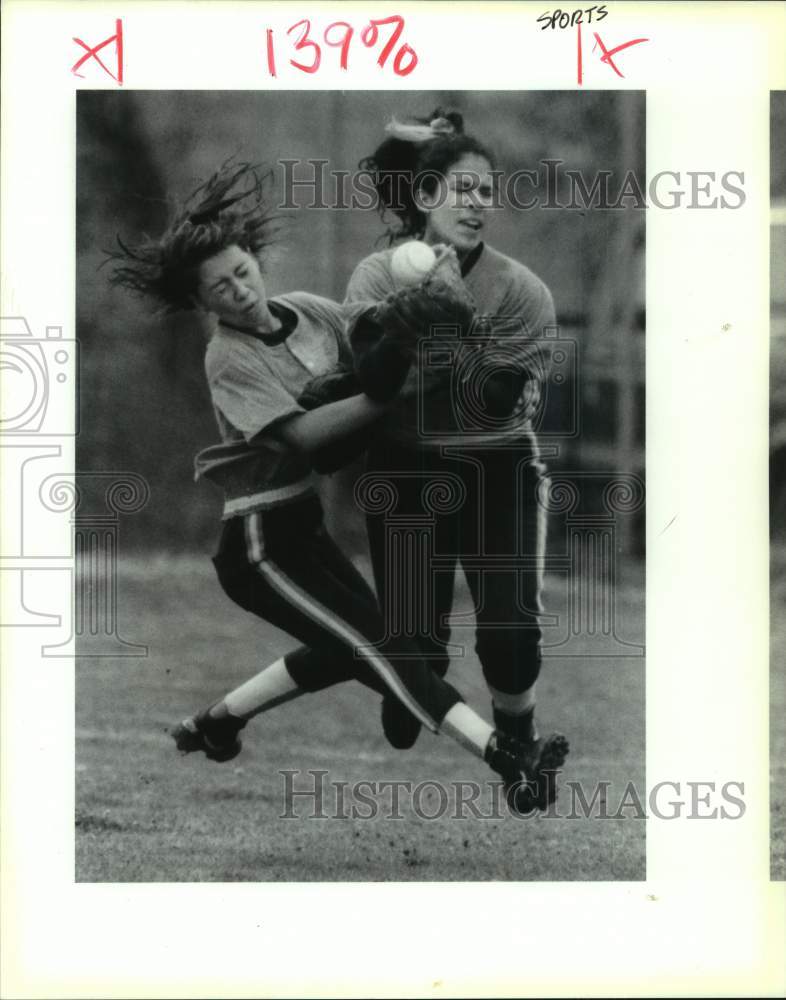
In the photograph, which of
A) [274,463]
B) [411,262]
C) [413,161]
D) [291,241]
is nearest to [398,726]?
[274,463]

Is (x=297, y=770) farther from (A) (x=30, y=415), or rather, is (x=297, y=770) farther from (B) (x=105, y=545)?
(A) (x=30, y=415)

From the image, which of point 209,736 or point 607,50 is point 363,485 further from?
point 607,50

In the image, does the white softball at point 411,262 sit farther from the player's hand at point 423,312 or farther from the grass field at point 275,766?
the grass field at point 275,766

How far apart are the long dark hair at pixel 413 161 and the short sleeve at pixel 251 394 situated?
23.3 inches

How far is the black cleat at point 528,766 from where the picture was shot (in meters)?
4.65

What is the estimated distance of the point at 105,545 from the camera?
464 cm

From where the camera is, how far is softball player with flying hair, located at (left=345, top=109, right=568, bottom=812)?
15.1 feet

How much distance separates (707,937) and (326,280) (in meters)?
2.40

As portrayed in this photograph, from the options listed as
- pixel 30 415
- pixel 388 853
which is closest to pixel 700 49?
pixel 30 415

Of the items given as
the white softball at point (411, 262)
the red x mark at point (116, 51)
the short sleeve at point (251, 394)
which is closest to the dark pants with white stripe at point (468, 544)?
the short sleeve at point (251, 394)

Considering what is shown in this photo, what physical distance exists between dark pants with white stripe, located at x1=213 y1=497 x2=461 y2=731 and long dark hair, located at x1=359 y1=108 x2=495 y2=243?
951 millimetres

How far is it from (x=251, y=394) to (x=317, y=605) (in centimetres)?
71

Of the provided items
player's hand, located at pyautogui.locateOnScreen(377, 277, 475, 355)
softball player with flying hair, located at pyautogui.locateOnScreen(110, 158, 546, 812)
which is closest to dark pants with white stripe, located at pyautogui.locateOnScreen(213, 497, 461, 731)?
softball player with flying hair, located at pyautogui.locateOnScreen(110, 158, 546, 812)

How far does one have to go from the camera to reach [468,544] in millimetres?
4625
